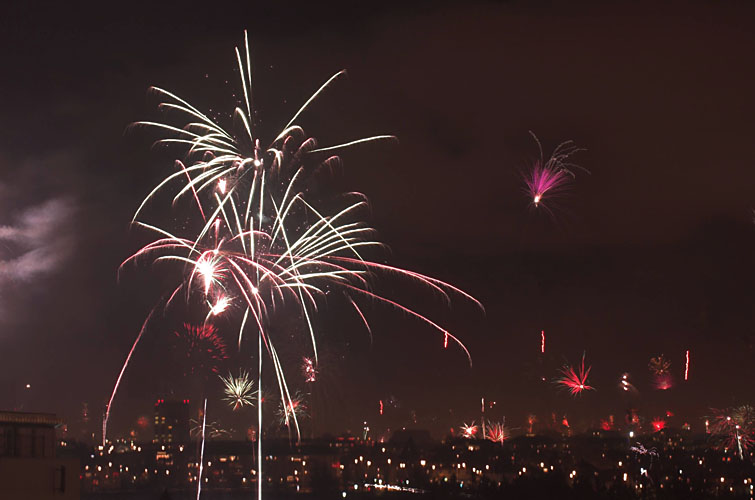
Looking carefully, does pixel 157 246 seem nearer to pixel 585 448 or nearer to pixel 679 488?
pixel 679 488

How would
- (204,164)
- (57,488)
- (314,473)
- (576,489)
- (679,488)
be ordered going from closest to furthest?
(57,488)
(204,164)
(679,488)
(576,489)
(314,473)

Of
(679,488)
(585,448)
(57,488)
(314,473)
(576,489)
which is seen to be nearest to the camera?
(57,488)

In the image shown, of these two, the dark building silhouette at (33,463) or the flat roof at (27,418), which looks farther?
the flat roof at (27,418)

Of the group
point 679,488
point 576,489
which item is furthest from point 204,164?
point 576,489

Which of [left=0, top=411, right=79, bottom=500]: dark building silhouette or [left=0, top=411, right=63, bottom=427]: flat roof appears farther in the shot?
[left=0, top=411, right=63, bottom=427]: flat roof

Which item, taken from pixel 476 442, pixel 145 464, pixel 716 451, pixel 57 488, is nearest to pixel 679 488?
pixel 57 488

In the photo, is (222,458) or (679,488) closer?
(679,488)

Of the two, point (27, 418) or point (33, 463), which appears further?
point (27, 418)

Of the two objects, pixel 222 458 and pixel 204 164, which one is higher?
pixel 204 164

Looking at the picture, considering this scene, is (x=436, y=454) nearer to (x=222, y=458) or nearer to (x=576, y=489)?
(x=222, y=458)

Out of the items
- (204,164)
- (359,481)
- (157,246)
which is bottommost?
(359,481)
